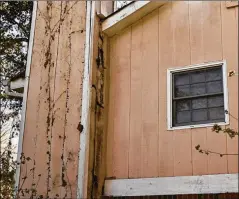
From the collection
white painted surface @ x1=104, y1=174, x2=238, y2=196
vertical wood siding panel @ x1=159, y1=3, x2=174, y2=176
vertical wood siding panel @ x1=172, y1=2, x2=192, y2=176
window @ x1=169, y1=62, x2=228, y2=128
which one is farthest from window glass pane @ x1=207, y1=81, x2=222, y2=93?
white painted surface @ x1=104, y1=174, x2=238, y2=196

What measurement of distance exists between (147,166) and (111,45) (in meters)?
2.78

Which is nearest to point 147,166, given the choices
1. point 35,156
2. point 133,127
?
point 133,127

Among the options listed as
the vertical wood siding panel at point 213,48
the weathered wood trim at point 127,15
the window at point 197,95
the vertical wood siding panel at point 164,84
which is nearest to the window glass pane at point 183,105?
the window at point 197,95

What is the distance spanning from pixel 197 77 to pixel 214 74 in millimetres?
323

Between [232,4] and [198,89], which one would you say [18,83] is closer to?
[198,89]

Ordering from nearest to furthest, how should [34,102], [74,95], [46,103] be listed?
[74,95] → [46,103] → [34,102]

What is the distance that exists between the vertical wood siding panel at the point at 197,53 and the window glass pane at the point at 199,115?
0.25m

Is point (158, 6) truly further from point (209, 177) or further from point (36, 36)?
point (209, 177)

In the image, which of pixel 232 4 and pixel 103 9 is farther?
pixel 103 9

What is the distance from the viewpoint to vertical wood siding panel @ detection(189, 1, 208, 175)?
659cm

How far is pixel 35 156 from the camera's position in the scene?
788cm

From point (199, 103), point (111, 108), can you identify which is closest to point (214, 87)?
point (199, 103)

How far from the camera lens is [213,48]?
23.4ft

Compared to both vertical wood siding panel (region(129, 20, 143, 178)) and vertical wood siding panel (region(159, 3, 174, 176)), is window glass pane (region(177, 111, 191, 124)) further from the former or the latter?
vertical wood siding panel (region(129, 20, 143, 178))
